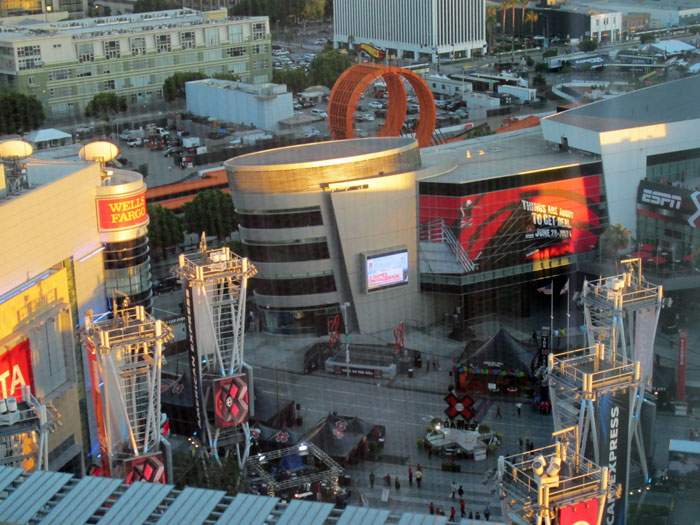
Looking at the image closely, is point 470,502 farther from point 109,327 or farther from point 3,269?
point 3,269

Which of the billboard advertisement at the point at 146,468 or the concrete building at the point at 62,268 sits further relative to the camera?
the concrete building at the point at 62,268

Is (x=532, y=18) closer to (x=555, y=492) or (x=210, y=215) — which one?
(x=210, y=215)

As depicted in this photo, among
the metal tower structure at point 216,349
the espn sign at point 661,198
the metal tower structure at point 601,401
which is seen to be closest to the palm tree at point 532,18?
the espn sign at point 661,198

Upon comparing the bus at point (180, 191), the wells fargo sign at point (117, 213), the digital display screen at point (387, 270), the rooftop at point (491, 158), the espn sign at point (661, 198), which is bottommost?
the digital display screen at point (387, 270)

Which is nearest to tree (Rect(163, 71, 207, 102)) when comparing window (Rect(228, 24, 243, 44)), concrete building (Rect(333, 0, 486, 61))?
window (Rect(228, 24, 243, 44))

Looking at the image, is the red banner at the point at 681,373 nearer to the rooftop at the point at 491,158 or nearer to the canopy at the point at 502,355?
the canopy at the point at 502,355

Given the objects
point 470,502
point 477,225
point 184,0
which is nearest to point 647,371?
point 470,502

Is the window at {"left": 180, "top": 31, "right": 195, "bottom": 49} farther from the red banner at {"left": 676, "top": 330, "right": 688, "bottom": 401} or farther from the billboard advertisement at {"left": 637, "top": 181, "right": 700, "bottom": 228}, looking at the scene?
the red banner at {"left": 676, "top": 330, "right": 688, "bottom": 401}

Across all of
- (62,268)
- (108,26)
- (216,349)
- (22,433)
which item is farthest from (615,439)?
(108,26)
